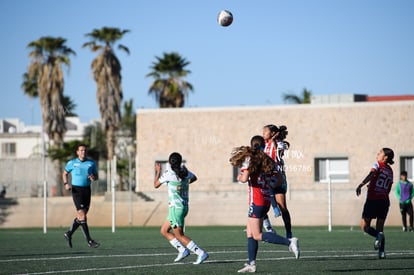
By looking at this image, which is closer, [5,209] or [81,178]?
[81,178]

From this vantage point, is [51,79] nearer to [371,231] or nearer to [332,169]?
[332,169]

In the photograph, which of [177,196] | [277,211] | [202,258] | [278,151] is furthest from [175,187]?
[278,151]

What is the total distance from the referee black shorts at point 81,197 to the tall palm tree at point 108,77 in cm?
4400

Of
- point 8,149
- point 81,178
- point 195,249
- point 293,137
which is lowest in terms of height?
point 195,249

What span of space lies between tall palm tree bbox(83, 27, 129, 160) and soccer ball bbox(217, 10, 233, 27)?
40768mm

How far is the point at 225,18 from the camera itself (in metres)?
24.7

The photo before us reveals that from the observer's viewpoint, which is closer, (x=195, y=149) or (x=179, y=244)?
(x=179, y=244)

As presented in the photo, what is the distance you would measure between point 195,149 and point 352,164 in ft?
28.5

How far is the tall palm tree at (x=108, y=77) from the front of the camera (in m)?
65.8

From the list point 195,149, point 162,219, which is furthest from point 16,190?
point 162,219

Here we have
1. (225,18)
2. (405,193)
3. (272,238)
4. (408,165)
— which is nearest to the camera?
(272,238)

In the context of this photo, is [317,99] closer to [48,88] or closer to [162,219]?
[162,219]

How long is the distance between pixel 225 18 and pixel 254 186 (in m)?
11.4

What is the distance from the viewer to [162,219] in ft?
135
